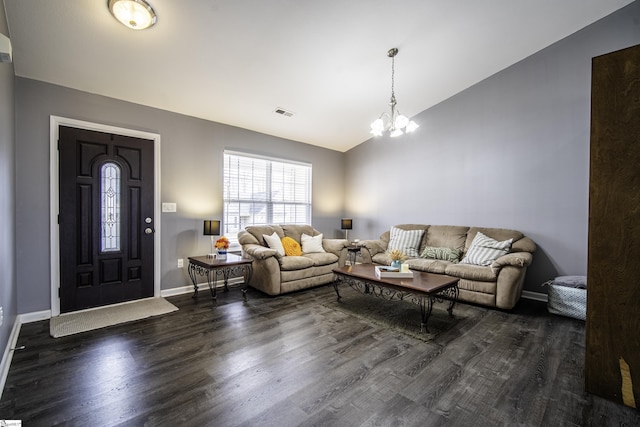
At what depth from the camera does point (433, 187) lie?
4.88m

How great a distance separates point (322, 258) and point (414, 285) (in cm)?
177

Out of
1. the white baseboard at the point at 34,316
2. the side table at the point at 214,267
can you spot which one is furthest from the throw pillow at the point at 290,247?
the white baseboard at the point at 34,316

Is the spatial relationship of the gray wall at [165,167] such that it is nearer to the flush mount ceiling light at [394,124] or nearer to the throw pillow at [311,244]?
the throw pillow at [311,244]

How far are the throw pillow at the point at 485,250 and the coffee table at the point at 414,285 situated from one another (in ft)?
2.40

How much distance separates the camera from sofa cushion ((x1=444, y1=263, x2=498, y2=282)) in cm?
336

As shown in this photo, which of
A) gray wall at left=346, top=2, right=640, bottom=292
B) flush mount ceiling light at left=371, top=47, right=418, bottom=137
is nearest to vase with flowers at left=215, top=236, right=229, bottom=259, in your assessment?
flush mount ceiling light at left=371, top=47, right=418, bottom=137

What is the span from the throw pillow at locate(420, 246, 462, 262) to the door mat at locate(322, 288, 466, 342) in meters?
0.81

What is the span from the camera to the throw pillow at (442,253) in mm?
4168

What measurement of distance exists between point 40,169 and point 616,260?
5101 mm

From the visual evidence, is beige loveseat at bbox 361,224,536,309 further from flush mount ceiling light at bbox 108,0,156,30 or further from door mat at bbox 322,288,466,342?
flush mount ceiling light at bbox 108,0,156,30

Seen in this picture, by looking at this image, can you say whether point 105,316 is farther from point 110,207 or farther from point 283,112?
point 283,112

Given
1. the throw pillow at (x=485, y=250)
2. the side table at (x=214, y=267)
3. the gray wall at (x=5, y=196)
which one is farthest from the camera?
the throw pillow at (x=485, y=250)

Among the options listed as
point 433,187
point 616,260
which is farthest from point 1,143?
point 433,187

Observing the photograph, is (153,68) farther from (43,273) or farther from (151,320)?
(151,320)
